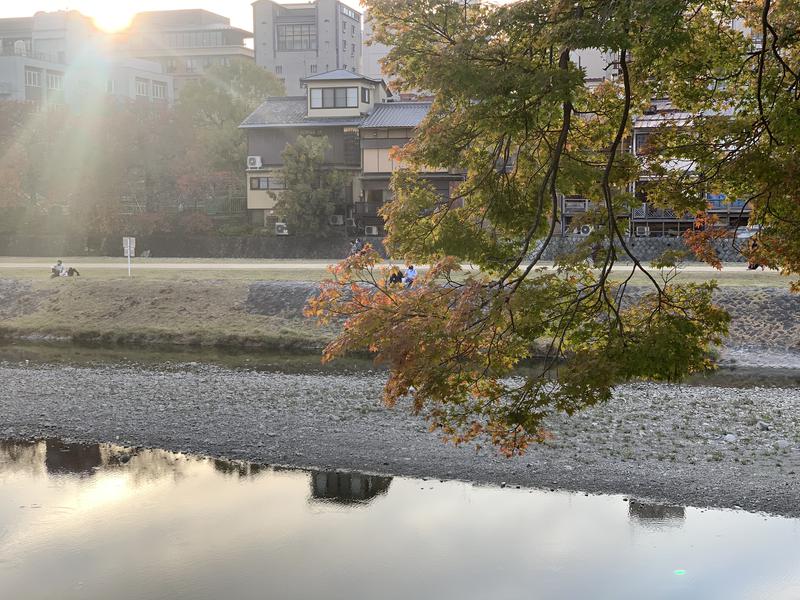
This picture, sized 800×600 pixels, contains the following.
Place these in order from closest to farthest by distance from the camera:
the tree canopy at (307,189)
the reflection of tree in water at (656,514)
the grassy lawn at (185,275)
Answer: the reflection of tree in water at (656,514), the grassy lawn at (185,275), the tree canopy at (307,189)

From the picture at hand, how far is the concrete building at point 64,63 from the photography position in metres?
67.3

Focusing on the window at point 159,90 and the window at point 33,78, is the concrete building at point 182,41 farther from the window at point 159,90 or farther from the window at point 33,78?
the window at point 33,78

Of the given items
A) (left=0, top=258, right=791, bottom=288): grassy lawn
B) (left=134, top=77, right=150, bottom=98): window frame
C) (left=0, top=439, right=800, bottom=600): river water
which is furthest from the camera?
(left=134, top=77, right=150, bottom=98): window frame

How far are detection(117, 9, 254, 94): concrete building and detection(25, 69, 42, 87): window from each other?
18.7m

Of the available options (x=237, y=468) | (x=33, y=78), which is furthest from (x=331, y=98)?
(x=237, y=468)

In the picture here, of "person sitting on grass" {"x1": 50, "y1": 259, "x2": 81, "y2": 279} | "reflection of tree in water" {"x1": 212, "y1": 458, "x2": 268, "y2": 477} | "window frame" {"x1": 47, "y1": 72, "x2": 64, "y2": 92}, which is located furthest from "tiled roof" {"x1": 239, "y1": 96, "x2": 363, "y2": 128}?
"reflection of tree in water" {"x1": 212, "y1": 458, "x2": 268, "y2": 477}

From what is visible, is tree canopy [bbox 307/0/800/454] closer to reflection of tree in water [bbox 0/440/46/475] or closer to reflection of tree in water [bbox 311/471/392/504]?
reflection of tree in water [bbox 311/471/392/504]

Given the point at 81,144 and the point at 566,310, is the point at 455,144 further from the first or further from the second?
the point at 81,144

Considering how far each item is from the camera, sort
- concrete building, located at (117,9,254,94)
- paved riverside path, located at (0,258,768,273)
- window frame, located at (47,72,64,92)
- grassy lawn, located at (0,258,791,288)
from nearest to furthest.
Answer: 1. grassy lawn, located at (0,258,791,288)
2. paved riverside path, located at (0,258,768,273)
3. window frame, located at (47,72,64,92)
4. concrete building, located at (117,9,254,94)

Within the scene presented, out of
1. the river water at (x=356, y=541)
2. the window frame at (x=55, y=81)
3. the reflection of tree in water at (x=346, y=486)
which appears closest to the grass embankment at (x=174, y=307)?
the reflection of tree in water at (x=346, y=486)

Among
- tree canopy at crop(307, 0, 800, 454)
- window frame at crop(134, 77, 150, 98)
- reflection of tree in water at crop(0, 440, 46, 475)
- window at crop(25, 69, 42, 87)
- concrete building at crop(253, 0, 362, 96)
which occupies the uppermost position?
concrete building at crop(253, 0, 362, 96)

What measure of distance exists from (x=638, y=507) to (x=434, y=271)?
5735 millimetres

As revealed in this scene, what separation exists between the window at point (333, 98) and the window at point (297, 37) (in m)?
36.5

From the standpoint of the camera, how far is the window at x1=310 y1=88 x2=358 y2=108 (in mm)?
50125
